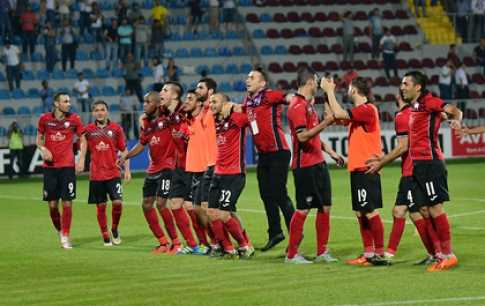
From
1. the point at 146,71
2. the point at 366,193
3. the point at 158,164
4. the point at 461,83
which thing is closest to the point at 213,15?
the point at 146,71

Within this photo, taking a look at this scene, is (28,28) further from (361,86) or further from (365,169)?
(365,169)

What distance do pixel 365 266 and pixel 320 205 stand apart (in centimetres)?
92

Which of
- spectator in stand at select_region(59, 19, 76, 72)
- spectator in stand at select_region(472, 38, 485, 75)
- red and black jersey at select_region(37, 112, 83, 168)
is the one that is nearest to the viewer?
red and black jersey at select_region(37, 112, 83, 168)

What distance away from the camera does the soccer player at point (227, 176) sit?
39.3 feet

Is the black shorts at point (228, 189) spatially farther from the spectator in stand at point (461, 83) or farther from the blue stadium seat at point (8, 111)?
the spectator in stand at point (461, 83)

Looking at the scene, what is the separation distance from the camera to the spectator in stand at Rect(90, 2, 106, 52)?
34.7 meters

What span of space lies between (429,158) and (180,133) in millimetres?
4003

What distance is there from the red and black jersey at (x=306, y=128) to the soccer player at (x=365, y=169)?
386mm

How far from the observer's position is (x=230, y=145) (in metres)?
12.0

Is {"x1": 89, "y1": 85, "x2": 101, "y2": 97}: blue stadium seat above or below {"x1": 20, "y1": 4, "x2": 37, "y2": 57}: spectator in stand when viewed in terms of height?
below

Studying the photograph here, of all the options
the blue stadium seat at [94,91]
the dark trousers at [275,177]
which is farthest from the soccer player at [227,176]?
the blue stadium seat at [94,91]

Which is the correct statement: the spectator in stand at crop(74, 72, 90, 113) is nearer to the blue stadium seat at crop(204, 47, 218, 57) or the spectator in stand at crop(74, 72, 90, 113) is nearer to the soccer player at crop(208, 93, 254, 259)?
the blue stadium seat at crop(204, 47, 218, 57)

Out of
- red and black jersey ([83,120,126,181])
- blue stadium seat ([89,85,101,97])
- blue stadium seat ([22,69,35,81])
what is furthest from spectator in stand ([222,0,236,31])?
red and black jersey ([83,120,126,181])

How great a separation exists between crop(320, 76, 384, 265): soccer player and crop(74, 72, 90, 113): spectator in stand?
21670mm
